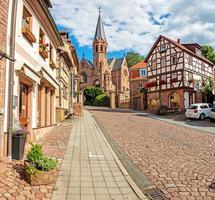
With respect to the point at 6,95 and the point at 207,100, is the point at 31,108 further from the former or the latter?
the point at 207,100

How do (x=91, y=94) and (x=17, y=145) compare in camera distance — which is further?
(x=91, y=94)

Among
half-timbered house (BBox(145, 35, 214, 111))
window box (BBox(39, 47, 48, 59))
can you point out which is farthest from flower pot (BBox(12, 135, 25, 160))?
half-timbered house (BBox(145, 35, 214, 111))

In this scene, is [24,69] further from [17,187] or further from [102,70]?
[102,70]

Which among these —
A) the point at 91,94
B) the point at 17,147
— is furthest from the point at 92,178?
the point at 91,94

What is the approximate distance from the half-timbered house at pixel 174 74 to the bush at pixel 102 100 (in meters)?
20.9

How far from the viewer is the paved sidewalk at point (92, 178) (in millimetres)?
5629

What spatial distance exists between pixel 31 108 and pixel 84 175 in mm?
5217

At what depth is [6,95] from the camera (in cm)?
789

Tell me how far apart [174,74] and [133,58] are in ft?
178

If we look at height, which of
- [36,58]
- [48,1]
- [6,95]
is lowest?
[6,95]

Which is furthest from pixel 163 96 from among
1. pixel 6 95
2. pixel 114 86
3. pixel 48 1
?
pixel 114 86

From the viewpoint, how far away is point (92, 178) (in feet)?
22.4

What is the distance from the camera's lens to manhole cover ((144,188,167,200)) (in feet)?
18.4

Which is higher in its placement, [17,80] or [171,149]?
[17,80]
